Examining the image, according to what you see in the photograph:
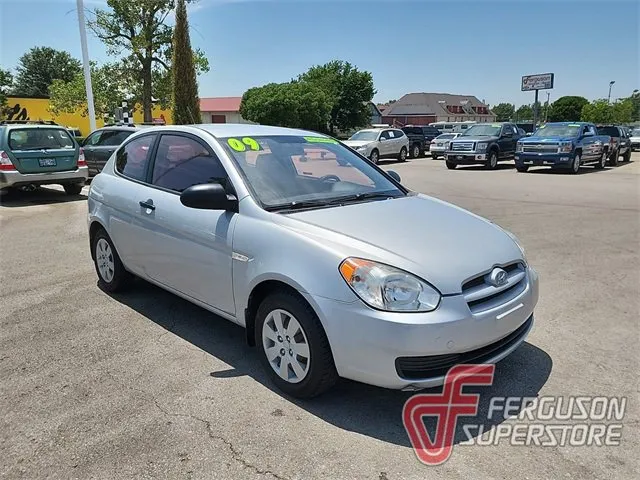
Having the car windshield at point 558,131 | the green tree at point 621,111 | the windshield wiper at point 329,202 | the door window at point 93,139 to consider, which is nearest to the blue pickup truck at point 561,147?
the car windshield at point 558,131

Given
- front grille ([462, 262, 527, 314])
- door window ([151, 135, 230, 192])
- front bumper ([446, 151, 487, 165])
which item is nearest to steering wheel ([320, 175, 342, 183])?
door window ([151, 135, 230, 192])

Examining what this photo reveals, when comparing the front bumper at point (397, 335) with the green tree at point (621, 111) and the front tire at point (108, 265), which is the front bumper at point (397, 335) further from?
the green tree at point (621, 111)

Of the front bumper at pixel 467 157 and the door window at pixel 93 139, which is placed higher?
the door window at pixel 93 139

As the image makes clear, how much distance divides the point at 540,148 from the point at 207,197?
18224 mm

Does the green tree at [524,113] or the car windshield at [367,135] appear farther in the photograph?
the green tree at [524,113]

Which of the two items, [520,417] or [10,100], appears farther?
[10,100]

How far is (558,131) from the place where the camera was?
19750 millimetres

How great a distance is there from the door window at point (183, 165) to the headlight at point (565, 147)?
688 inches

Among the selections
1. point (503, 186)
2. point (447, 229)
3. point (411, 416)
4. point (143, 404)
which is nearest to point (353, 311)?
point (411, 416)

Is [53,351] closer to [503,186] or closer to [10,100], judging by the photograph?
[503,186]

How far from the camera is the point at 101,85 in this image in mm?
32188

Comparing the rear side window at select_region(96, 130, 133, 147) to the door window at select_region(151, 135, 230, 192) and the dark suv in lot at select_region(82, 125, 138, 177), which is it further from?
the door window at select_region(151, 135, 230, 192)

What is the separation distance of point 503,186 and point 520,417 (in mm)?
13041

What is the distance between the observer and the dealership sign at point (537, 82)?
4403cm
